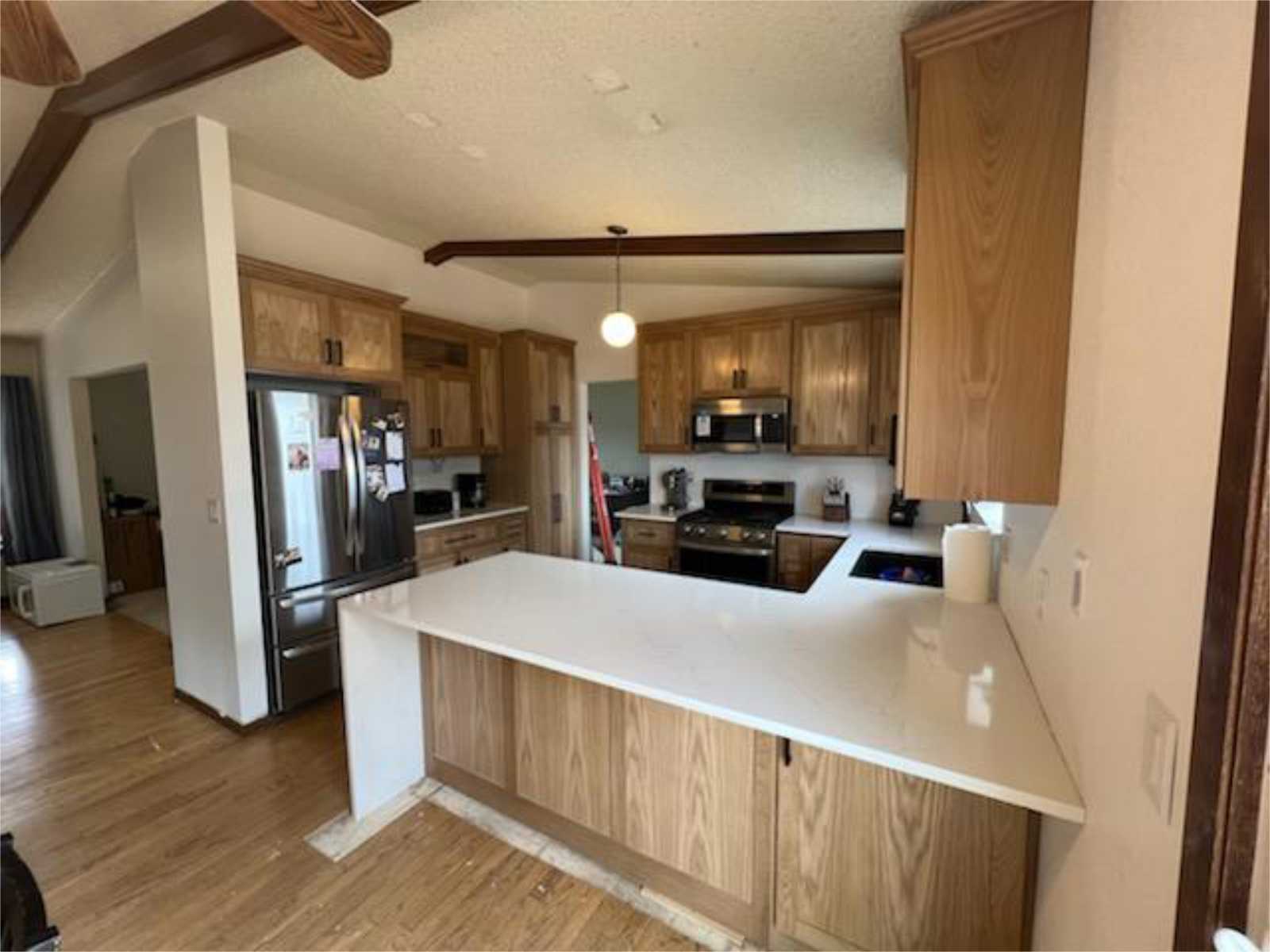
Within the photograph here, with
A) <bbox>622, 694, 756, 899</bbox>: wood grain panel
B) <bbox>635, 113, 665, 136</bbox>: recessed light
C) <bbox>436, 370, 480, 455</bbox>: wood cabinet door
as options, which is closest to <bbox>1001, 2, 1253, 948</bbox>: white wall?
<bbox>622, 694, 756, 899</bbox>: wood grain panel

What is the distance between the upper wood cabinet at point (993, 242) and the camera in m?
1.05

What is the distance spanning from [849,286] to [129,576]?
6711 mm

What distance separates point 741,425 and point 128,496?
6190 millimetres

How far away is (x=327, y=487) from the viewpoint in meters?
2.84

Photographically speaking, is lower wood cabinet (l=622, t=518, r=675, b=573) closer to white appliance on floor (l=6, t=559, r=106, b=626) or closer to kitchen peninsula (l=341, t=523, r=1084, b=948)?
kitchen peninsula (l=341, t=523, r=1084, b=948)

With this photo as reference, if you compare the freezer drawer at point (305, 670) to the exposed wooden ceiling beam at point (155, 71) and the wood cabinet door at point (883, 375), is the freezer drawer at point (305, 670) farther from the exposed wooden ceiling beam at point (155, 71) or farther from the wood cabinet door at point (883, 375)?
the wood cabinet door at point (883, 375)

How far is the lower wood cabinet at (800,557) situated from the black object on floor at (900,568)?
0.49 m

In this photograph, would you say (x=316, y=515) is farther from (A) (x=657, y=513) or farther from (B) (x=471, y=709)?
(A) (x=657, y=513)

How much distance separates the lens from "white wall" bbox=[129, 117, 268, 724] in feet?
7.83

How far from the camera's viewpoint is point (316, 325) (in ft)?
9.68

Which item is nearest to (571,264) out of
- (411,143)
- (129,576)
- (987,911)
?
(411,143)

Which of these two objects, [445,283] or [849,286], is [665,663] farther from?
[445,283]

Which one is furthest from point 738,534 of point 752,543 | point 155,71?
point 155,71

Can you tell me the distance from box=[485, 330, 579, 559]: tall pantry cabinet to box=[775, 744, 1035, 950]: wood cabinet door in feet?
11.0
